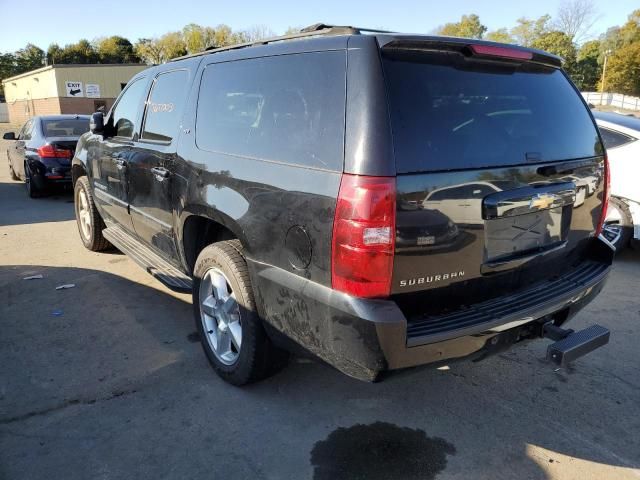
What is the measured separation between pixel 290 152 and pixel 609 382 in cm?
262

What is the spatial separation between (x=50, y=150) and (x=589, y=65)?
72715 mm

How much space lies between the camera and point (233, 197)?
2818 millimetres

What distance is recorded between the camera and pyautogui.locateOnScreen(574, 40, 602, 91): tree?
213 ft

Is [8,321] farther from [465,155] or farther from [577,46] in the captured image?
[577,46]

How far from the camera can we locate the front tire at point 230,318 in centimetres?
288

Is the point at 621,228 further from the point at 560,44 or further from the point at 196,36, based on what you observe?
the point at 196,36

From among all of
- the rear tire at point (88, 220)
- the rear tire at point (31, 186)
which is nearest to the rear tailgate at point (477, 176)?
the rear tire at point (88, 220)

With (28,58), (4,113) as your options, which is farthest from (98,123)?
(28,58)

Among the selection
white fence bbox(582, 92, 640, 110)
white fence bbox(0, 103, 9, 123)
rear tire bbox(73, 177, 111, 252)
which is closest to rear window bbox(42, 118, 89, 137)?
rear tire bbox(73, 177, 111, 252)

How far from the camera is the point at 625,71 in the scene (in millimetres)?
56000

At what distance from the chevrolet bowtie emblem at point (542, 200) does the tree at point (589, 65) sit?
7222 centimetres

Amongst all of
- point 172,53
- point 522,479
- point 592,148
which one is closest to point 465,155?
point 592,148

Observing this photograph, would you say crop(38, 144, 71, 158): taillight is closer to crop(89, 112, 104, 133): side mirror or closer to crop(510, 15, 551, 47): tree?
crop(89, 112, 104, 133): side mirror

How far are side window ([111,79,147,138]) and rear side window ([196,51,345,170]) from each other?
1.35 metres
